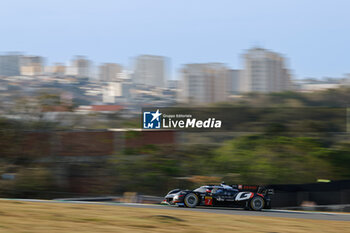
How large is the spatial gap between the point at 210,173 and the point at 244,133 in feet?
16.9

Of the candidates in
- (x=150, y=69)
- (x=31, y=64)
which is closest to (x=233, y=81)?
(x=150, y=69)

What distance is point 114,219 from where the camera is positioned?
32.3 feet

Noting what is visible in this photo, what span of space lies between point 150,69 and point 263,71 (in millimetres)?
18169

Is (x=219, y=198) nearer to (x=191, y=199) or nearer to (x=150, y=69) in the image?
(x=191, y=199)

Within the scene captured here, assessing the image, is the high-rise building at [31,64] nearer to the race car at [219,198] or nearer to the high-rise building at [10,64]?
the high-rise building at [10,64]

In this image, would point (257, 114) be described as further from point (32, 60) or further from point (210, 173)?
point (32, 60)

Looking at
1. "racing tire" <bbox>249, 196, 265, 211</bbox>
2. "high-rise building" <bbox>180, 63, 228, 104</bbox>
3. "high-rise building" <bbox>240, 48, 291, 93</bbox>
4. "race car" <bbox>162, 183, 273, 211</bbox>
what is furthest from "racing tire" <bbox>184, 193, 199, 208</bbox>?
"high-rise building" <bbox>240, 48, 291, 93</bbox>

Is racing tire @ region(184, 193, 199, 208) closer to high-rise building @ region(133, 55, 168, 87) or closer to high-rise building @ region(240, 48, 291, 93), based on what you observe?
high-rise building @ region(240, 48, 291, 93)

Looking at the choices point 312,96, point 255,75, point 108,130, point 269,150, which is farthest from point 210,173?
point 255,75

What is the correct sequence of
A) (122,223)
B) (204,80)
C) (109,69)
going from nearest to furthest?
(122,223), (204,80), (109,69)

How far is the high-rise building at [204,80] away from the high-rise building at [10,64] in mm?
21528

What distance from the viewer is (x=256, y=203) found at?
15.6 metres

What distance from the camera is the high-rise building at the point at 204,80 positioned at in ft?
178

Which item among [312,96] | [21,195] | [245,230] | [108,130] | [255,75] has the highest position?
[255,75]
